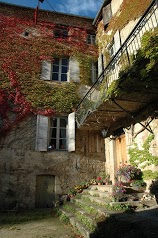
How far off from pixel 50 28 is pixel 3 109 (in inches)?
249

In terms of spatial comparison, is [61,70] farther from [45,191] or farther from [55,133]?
[45,191]

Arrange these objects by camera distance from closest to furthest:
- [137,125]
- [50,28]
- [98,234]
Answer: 1. [98,234]
2. [137,125]
3. [50,28]

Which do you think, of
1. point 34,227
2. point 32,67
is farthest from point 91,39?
point 34,227

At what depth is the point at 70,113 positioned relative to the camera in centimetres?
984

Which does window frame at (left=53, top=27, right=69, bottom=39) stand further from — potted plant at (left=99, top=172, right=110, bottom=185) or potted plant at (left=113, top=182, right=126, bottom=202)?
potted plant at (left=113, top=182, right=126, bottom=202)

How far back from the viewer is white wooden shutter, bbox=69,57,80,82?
35.9ft

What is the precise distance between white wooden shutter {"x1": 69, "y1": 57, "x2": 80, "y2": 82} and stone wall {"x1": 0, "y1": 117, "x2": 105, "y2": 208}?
129 inches

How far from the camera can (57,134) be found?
9.48m

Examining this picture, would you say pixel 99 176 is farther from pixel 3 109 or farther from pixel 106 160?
pixel 3 109

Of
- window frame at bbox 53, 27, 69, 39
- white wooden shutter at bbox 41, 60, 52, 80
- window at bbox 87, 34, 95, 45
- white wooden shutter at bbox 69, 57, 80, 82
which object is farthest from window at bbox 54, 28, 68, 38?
white wooden shutter at bbox 41, 60, 52, 80

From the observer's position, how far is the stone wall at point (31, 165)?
8070mm

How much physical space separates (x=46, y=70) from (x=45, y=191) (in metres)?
6.33

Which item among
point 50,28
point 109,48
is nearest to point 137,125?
point 109,48

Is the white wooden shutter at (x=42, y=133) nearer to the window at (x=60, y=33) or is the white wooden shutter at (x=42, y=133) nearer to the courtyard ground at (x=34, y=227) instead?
the courtyard ground at (x=34, y=227)
